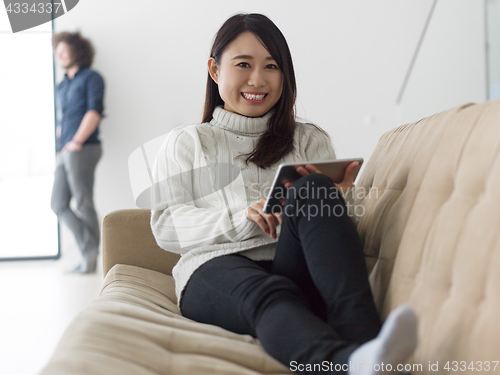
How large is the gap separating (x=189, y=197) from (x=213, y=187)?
7 cm

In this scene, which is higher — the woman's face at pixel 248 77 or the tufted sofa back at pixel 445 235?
the woman's face at pixel 248 77

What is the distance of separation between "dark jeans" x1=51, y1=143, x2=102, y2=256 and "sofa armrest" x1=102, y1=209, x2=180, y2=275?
169 centimetres

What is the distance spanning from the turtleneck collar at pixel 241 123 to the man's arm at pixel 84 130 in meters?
1.99

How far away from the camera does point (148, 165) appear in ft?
10.9

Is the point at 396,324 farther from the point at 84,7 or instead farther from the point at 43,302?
the point at 84,7

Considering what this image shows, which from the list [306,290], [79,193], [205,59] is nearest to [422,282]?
[306,290]

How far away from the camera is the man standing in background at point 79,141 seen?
3062 millimetres

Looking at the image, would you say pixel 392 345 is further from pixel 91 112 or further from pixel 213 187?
pixel 91 112

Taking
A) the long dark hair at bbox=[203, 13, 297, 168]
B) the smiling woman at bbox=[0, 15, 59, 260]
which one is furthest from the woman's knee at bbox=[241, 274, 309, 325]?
the smiling woman at bbox=[0, 15, 59, 260]

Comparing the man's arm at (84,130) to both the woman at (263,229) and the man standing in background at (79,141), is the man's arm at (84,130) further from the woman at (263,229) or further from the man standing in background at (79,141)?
the woman at (263,229)

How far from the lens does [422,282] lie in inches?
32.4

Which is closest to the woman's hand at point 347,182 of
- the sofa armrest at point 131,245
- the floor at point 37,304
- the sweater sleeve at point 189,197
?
the sweater sleeve at point 189,197

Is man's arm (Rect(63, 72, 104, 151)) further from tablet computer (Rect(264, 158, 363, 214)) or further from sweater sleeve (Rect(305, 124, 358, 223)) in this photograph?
tablet computer (Rect(264, 158, 363, 214))

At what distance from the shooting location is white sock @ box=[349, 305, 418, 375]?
1.90 feet
